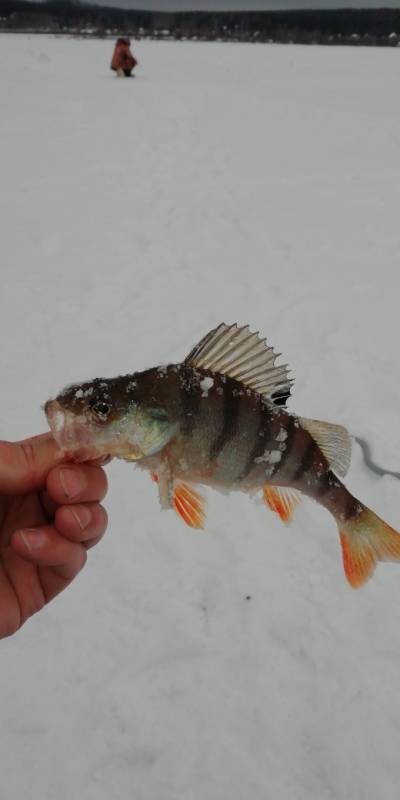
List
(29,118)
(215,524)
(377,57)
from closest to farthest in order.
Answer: (215,524) → (29,118) → (377,57)

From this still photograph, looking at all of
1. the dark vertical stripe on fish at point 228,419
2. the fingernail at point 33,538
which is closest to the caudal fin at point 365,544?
the dark vertical stripe on fish at point 228,419

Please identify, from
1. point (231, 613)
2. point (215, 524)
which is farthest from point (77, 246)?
point (231, 613)

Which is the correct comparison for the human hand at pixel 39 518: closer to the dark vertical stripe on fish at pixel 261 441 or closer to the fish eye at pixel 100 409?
the fish eye at pixel 100 409

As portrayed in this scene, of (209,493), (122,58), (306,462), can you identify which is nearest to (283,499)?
(306,462)

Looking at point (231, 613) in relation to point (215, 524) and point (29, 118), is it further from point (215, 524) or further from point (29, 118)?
point (29, 118)

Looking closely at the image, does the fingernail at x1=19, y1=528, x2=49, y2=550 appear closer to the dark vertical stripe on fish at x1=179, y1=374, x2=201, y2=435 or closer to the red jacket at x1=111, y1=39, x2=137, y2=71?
the dark vertical stripe on fish at x1=179, y1=374, x2=201, y2=435

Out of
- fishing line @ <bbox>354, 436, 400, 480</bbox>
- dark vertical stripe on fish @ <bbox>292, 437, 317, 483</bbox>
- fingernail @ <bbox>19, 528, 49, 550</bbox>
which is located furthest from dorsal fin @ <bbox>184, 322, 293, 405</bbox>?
fishing line @ <bbox>354, 436, 400, 480</bbox>
